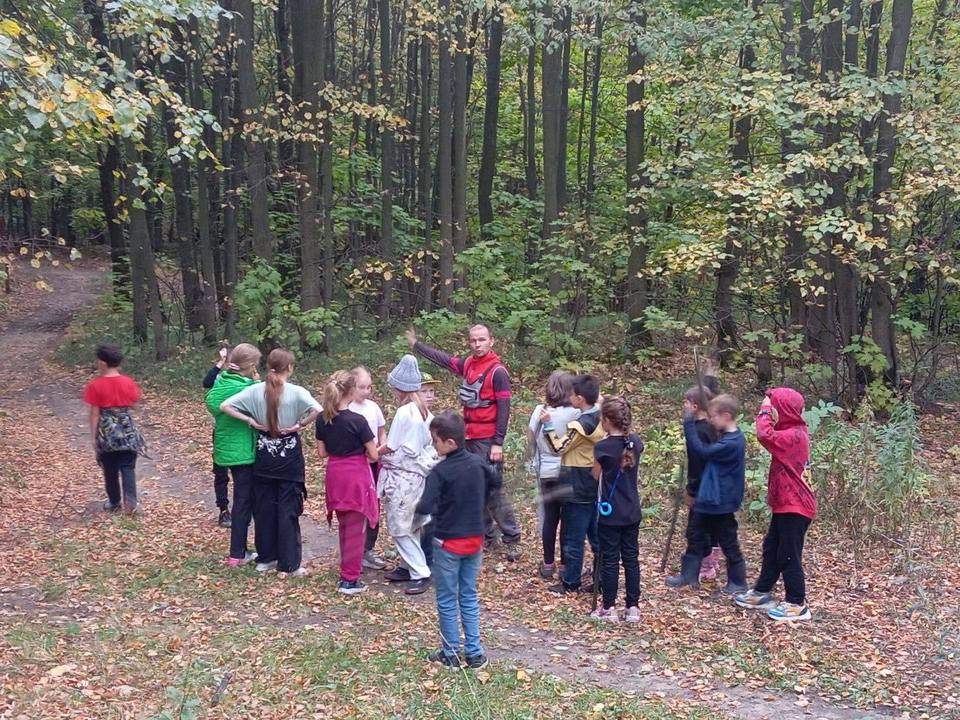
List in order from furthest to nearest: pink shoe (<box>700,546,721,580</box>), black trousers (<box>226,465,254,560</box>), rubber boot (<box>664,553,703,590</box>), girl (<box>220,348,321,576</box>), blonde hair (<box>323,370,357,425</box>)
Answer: pink shoe (<box>700,546,721,580</box>) < black trousers (<box>226,465,254,560</box>) < rubber boot (<box>664,553,703,590</box>) < girl (<box>220,348,321,576</box>) < blonde hair (<box>323,370,357,425</box>)

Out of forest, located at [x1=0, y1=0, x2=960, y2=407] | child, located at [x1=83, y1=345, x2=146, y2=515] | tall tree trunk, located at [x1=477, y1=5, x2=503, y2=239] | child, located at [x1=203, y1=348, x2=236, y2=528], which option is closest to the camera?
child, located at [x1=203, y1=348, x2=236, y2=528]

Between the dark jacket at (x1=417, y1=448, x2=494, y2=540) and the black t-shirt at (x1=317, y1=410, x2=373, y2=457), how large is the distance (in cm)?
141

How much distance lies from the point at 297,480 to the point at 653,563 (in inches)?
132

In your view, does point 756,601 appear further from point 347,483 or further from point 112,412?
point 112,412

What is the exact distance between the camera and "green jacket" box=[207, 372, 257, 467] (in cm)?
709

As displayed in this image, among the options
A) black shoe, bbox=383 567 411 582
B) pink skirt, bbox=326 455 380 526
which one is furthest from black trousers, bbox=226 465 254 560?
black shoe, bbox=383 567 411 582

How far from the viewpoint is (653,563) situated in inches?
306

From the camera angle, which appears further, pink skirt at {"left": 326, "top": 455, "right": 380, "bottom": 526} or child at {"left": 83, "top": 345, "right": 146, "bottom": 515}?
child at {"left": 83, "top": 345, "right": 146, "bottom": 515}

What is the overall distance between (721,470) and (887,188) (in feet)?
22.8

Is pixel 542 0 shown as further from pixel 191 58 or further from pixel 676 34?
pixel 191 58

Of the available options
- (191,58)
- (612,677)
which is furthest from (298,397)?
(191,58)

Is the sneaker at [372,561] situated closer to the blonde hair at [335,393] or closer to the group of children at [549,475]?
the group of children at [549,475]

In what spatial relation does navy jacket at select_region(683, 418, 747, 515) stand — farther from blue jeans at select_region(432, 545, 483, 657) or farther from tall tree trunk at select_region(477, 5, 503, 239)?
tall tree trunk at select_region(477, 5, 503, 239)

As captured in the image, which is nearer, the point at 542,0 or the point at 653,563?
the point at 653,563
